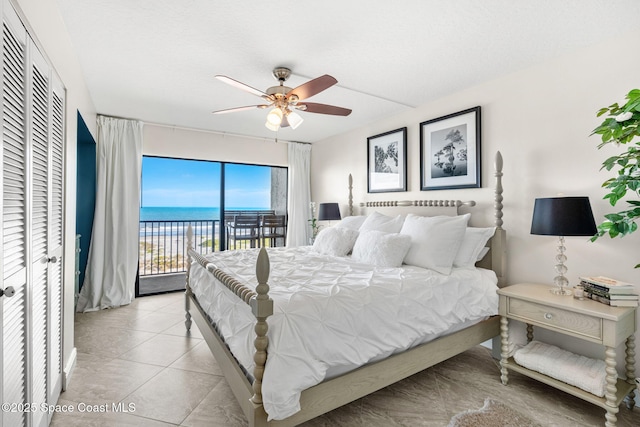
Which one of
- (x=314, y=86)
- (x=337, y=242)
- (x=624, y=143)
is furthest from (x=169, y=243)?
(x=624, y=143)

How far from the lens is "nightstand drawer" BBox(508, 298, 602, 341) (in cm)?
192

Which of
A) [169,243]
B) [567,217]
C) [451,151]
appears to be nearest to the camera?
[567,217]

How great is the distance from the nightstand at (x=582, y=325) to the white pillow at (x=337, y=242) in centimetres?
149

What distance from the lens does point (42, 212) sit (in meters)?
1.67

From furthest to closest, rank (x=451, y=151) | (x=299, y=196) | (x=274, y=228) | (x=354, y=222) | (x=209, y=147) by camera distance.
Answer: (x=274, y=228)
(x=299, y=196)
(x=209, y=147)
(x=354, y=222)
(x=451, y=151)

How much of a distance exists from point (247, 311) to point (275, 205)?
14.6ft

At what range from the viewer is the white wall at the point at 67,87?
1.60 metres

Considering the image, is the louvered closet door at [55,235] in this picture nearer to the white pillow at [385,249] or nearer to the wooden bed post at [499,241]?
the white pillow at [385,249]

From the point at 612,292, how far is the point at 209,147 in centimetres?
490

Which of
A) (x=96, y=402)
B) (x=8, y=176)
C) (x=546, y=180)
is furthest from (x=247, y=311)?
(x=546, y=180)

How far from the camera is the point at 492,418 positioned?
194 centimetres

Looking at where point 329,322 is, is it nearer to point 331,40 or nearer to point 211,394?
point 211,394

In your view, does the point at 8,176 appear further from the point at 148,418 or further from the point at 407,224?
the point at 407,224

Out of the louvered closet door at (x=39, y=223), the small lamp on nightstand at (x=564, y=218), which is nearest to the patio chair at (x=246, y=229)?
the louvered closet door at (x=39, y=223)
